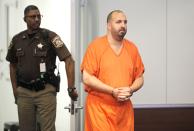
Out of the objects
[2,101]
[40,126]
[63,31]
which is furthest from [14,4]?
[40,126]

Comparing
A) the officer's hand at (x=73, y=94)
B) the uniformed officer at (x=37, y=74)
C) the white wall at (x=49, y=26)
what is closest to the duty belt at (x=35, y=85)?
the uniformed officer at (x=37, y=74)

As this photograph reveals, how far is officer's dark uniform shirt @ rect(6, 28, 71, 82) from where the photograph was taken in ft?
8.47

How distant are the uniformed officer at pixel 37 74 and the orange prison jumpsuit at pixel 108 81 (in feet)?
0.96

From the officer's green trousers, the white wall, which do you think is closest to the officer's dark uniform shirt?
the officer's green trousers

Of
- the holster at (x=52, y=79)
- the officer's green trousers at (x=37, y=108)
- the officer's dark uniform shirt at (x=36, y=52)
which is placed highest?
the officer's dark uniform shirt at (x=36, y=52)

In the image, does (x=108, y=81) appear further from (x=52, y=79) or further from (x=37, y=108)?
(x=37, y=108)

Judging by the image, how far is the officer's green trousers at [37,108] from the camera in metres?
2.57

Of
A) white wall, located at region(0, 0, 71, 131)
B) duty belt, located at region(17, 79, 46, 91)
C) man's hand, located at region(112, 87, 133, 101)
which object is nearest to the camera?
man's hand, located at region(112, 87, 133, 101)

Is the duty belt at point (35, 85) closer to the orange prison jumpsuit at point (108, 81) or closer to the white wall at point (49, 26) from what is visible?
the orange prison jumpsuit at point (108, 81)

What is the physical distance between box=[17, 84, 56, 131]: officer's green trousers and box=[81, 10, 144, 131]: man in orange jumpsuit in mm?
327

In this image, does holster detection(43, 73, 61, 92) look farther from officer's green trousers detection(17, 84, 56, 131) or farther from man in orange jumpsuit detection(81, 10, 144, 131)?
man in orange jumpsuit detection(81, 10, 144, 131)

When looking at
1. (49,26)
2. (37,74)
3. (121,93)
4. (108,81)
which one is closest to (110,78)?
(108,81)

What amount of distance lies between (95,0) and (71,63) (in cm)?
105

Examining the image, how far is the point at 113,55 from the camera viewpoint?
2385mm
